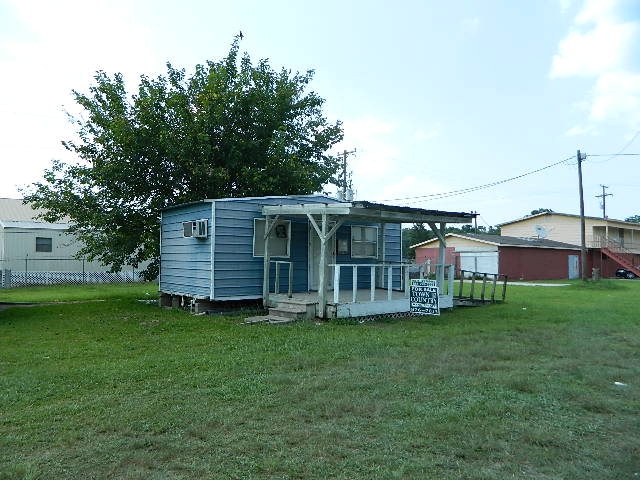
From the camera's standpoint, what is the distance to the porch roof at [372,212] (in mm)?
10781

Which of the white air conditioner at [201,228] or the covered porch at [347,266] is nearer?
the covered porch at [347,266]

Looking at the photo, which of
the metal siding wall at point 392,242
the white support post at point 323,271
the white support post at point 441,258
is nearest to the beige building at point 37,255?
the metal siding wall at point 392,242

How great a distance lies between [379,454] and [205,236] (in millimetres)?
9349

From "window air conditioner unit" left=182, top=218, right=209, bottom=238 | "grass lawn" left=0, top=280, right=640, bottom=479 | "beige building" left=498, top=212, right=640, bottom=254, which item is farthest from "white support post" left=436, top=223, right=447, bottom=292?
"beige building" left=498, top=212, right=640, bottom=254

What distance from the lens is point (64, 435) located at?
427 centimetres

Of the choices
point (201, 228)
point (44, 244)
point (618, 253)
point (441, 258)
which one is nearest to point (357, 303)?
point (441, 258)

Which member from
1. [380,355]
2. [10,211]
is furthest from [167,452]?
[10,211]

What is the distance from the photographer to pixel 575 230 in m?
42.0

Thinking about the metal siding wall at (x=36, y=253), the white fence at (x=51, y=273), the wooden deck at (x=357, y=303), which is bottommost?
the wooden deck at (x=357, y=303)

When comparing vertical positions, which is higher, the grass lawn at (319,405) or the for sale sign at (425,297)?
the for sale sign at (425,297)

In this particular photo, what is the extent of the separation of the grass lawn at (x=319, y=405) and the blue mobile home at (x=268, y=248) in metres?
2.65

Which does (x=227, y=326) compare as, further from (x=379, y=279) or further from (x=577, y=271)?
(x=577, y=271)

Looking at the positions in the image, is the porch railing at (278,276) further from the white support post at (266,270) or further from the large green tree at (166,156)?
the large green tree at (166,156)

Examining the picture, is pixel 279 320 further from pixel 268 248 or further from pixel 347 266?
pixel 268 248
